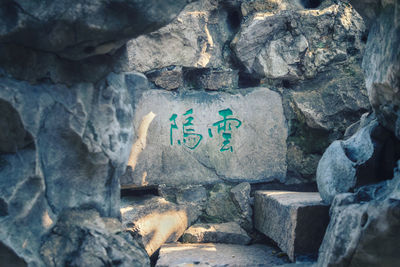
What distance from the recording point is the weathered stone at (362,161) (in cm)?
170

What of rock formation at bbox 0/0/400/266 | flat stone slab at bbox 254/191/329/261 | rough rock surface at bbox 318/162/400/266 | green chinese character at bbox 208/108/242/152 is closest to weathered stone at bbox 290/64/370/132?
rock formation at bbox 0/0/400/266

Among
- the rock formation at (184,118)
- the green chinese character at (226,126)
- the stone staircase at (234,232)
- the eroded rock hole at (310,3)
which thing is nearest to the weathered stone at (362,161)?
the rock formation at (184,118)

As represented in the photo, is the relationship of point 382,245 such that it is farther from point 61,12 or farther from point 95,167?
point 61,12

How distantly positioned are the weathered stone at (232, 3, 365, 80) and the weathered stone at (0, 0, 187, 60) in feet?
5.36

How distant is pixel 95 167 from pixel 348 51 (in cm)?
214

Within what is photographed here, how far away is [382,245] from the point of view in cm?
119

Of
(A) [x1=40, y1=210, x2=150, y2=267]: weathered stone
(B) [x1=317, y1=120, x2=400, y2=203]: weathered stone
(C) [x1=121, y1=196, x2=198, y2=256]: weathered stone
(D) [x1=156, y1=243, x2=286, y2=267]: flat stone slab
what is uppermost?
(B) [x1=317, y1=120, x2=400, y2=203]: weathered stone

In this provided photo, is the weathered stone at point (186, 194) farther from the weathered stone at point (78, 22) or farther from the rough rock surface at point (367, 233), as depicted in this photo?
the weathered stone at point (78, 22)

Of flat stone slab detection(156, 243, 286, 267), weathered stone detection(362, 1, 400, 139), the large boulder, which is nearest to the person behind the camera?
the large boulder

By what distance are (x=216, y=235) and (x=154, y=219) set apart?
15.9 inches

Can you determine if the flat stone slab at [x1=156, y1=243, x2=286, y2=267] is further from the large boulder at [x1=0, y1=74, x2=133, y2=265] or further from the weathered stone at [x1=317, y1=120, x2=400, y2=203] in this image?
the large boulder at [x1=0, y1=74, x2=133, y2=265]

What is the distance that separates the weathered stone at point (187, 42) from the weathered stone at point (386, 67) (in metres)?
1.33

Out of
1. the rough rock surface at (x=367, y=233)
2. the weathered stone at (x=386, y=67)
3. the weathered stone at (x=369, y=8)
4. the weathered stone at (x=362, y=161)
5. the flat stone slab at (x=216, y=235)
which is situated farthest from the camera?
the flat stone slab at (x=216, y=235)

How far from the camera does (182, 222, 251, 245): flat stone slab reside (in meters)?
2.53
